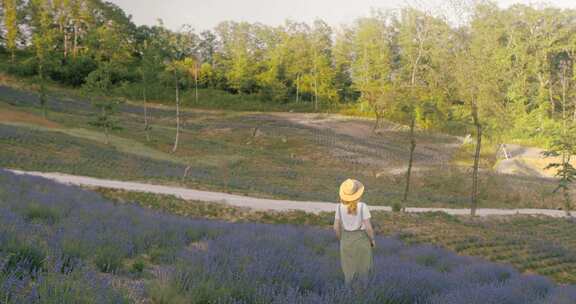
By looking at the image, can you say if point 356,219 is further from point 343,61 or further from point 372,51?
point 343,61

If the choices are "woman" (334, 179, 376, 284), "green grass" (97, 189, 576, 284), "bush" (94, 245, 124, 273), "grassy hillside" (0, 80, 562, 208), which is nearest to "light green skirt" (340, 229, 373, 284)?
"woman" (334, 179, 376, 284)

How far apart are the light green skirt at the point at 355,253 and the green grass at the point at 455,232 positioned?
31.3 ft

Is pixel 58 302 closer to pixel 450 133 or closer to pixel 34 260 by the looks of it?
pixel 34 260

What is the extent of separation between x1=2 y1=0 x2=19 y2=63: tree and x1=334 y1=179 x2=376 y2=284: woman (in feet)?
268

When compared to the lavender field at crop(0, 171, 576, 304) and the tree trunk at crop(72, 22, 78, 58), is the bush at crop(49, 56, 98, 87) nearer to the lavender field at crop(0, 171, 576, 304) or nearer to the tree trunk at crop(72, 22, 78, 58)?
the tree trunk at crop(72, 22, 78, 58)

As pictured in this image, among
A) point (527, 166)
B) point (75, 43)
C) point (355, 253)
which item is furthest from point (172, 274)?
point (75, 43)

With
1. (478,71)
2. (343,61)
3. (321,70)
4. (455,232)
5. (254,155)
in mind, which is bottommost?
(254,155)

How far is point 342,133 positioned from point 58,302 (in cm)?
5304

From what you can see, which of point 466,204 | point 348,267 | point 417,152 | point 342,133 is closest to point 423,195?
point 466,204

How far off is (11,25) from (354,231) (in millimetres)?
85447

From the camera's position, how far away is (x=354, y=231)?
629cm

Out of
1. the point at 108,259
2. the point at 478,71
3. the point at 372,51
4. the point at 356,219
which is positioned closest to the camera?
the point at 108,259

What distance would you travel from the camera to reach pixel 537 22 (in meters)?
73.6

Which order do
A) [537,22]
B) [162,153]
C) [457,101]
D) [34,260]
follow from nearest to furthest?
[34,260] < [457,101] < [162,153] < [537,22]
